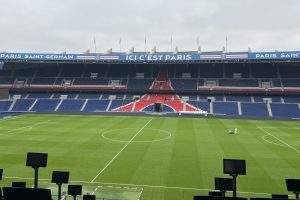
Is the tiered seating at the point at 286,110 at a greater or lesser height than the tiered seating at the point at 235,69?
lesser

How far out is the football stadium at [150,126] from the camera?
18.2 metres

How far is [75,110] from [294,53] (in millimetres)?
44194

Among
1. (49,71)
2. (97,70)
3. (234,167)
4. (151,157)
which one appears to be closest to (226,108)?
(97,70)

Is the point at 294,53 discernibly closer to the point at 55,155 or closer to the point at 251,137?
the point at 251,137


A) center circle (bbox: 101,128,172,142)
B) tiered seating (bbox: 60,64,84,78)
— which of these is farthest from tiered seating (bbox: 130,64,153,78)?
center circle (bbox: 101,128,172,142)

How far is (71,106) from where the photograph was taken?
63438 millimetres

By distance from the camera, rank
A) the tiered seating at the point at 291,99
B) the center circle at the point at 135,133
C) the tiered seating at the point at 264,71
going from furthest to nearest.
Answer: the tiered seating at the point at 264,71, the tiered seating at the point at 291,99, the center circle at the point at 135,133

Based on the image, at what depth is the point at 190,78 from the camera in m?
70.9

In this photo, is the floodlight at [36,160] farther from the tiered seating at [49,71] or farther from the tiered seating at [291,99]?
the tiered seating at [49,71]

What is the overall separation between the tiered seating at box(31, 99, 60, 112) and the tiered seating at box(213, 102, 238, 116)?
33.2 metres

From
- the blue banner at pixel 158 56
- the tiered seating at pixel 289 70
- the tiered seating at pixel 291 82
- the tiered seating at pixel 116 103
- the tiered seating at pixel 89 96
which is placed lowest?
the tiered seating at pixel 116 103

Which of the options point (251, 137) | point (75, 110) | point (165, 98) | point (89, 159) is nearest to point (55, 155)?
point (89, 159)

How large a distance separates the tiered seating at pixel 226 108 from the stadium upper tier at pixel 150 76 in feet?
16.3

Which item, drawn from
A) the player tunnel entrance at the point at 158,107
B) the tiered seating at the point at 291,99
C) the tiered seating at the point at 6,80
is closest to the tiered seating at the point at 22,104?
the tiered seating at the point at 6,80
